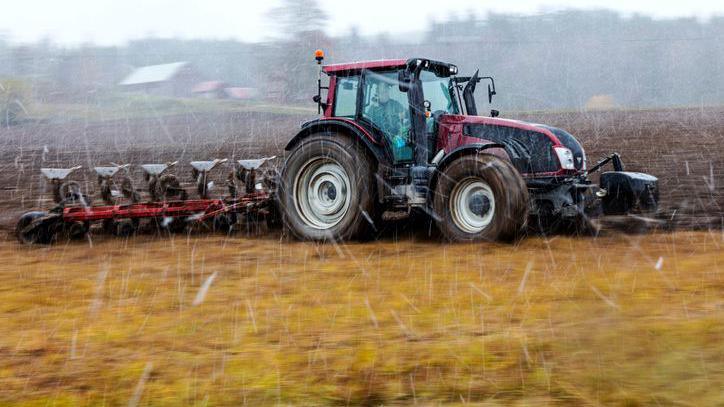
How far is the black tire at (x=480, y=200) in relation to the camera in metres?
7.42

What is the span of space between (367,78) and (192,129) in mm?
23943

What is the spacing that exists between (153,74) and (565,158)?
51.1 meters

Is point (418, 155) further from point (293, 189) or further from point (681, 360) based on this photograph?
point (681, 360)

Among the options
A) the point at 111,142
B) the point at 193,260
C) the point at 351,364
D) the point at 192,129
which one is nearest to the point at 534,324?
the point at 351,364

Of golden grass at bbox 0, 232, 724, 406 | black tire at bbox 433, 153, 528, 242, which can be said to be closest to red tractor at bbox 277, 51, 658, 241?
black tire at bbox 433, 153, 528, 242

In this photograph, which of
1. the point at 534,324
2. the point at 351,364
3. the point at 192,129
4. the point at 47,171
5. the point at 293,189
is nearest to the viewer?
the point at 351,364

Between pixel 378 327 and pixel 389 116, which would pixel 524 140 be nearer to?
pixel 389 116

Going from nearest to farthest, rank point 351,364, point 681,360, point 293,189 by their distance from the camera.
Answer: point 681,360, point 351,364, point 293,189

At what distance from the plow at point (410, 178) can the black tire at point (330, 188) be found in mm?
13

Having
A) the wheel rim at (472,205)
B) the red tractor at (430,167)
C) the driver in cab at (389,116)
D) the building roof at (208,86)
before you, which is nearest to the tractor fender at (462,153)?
the red tractor at (430,167)

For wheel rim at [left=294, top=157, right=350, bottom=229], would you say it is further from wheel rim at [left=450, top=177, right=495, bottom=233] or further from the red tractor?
wheel rim at [left=450, top=177, right=495, bottom=233]

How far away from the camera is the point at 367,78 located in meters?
8.67

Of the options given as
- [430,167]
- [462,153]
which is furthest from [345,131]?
[462,153]

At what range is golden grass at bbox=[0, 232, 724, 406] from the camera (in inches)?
146
